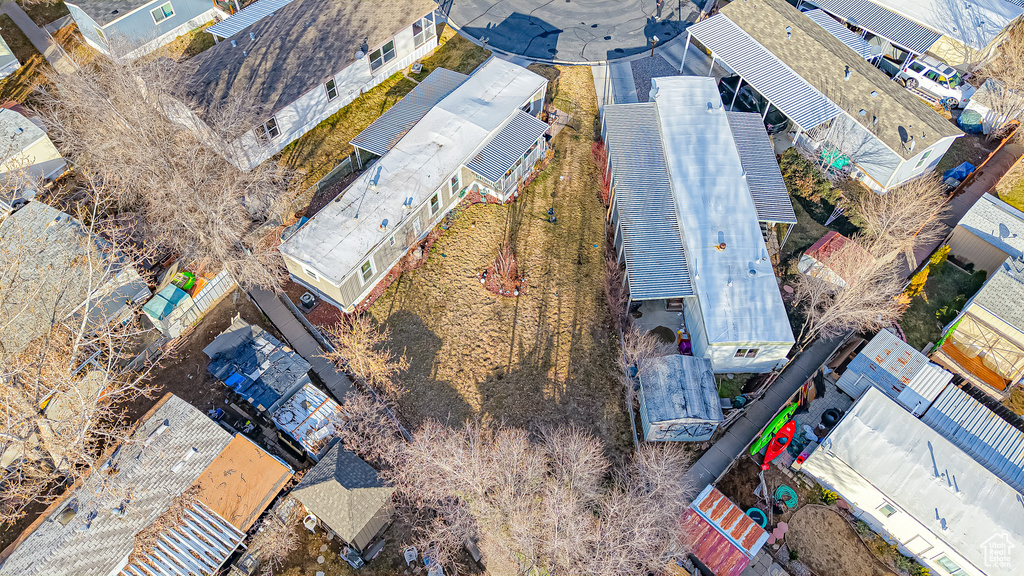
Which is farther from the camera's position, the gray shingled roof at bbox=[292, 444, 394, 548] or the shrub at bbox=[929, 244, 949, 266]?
the shrub at bbox=[929, 244, 949, 266]

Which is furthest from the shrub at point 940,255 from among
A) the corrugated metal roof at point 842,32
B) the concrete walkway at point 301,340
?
the concrete walkway at point 301,340

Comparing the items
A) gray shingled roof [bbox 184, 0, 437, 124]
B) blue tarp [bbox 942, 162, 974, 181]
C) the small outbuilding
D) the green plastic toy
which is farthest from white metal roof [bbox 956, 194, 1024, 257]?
gray shingled roof [bbox 184, 0, 437, 124]

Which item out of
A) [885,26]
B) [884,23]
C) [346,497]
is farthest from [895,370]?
[884,23]

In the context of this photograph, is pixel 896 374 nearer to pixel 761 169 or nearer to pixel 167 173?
pixel 761 169

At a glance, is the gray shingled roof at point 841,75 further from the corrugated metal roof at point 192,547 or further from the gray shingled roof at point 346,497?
the corrugated metal roof at point 192,547

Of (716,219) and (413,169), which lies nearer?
(716,219)

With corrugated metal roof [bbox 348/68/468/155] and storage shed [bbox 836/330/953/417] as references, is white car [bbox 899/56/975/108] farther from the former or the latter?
corrugated metal roof [bbox 348/68/468/155]
